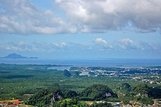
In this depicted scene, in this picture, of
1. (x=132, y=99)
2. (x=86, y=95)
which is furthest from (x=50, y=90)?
(x=132, y=99)

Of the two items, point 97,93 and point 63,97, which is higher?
point 97,93

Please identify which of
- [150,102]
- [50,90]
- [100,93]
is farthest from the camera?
[100,93]

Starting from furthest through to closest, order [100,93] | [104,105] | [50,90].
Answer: [100,93], [50,90], [104,105]

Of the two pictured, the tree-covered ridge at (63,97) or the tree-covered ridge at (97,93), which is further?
the tree-covered ridge at (97,93)

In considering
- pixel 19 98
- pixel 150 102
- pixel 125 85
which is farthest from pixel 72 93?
pixel 125 85

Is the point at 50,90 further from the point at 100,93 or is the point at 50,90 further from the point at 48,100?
the point at 100,93

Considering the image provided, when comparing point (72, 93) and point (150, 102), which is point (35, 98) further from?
point (150, 102)

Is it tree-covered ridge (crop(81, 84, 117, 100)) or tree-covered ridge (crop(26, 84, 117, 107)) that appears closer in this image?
tree-covered ridge (crop(26, 84, 117, 107))

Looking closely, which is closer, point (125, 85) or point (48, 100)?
point (48, 100)

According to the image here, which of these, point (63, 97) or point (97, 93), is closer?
point (63, 97)
